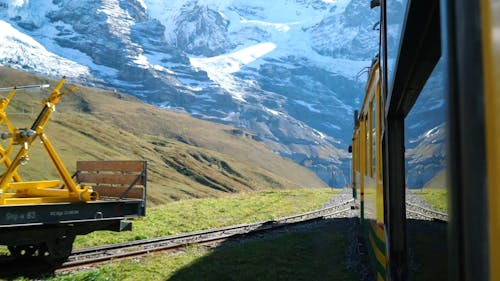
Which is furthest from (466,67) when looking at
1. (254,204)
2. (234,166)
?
(234,166)

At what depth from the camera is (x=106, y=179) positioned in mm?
10766

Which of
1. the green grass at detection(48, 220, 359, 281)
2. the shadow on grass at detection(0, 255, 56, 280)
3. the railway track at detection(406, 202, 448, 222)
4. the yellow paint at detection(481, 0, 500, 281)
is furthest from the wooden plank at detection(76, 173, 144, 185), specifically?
the yellow paint at detection(481, 0, 500, 281)

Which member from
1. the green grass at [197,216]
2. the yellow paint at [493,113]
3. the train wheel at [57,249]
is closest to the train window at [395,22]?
the yellow paint at [493,113]

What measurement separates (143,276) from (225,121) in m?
182

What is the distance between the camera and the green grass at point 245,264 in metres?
8.91

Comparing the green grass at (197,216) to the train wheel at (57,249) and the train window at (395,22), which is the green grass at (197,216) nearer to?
the train wheel at (57,249)

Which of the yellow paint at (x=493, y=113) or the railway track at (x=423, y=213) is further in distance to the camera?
the railway track at (x=423, y=213)

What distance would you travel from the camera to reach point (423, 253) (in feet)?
7.06

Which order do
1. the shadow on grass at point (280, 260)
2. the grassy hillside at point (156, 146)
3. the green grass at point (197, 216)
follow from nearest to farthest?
the shadow on grass at point (280, 260)
the green grass at point (197, 216)
the grassy hillside at point (156, 146)

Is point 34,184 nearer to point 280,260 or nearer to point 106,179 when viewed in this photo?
point 106,179

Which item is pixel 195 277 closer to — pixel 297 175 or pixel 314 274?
pixel 314 274

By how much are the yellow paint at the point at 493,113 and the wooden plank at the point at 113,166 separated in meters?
9.36

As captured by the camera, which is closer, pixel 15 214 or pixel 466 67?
pixel 466 67

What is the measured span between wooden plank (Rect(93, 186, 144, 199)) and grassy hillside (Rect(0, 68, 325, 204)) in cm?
3929
